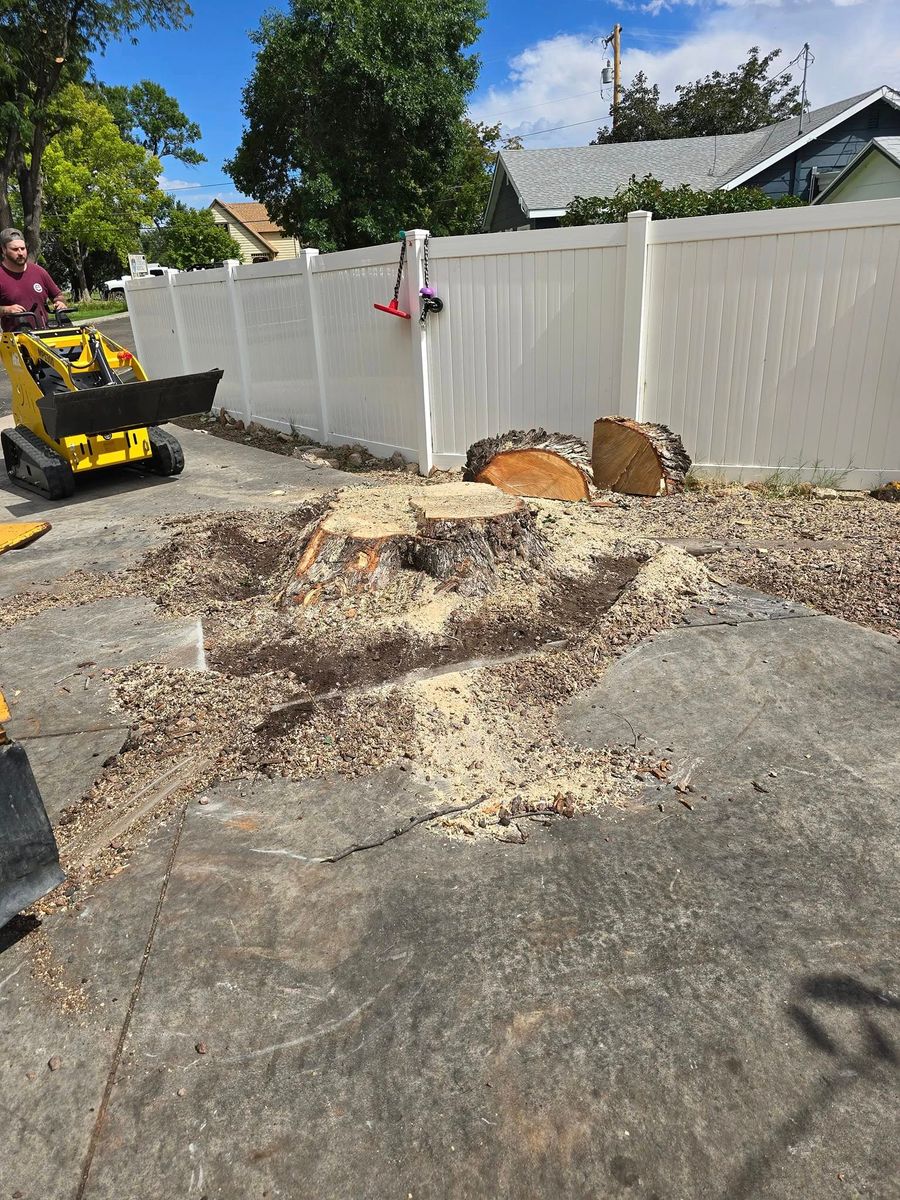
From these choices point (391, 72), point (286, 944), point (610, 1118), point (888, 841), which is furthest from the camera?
point (391, 72)

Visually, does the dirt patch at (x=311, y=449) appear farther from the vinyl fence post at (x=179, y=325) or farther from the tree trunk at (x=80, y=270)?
the tree trunk at (x=80, y=270)

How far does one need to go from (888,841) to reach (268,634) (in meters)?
3.39

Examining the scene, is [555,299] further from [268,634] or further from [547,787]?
[547,787]

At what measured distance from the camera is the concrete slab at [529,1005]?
186 cm

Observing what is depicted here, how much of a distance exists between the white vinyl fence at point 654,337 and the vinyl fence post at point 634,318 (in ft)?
0.05

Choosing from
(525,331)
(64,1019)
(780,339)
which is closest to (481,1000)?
(64,1019)

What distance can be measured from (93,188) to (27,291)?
4742 centimetres

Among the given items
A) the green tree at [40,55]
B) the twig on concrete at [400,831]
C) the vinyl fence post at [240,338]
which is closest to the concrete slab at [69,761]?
the twig on concrete at [400,831]

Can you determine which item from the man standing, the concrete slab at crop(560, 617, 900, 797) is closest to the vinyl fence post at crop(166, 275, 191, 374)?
the man standing

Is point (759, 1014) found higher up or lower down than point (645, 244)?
lower down

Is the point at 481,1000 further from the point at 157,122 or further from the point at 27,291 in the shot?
the point at 157,122

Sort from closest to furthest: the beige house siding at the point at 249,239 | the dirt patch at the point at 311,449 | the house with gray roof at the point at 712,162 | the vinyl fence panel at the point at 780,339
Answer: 1. the vinyl fence panel at the point at 780,339
2. the dirt patch at the point at 311,449
3. the house with gray roof at the point at 712,162
4. the beige house siding at the point at 249,239

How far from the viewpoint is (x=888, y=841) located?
2832 millimetres

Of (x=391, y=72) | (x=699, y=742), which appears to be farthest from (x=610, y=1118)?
(x=391, y=72)
